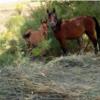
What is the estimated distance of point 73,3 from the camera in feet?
31.7

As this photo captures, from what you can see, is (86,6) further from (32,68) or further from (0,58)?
(32,68)

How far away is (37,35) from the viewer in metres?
9.46

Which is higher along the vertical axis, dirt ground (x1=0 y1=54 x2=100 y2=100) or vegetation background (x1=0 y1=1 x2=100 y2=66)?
dirt ground (x1=0 y1=54 x2=100 y2=100)

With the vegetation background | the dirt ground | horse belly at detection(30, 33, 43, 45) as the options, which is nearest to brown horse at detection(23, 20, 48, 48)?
horse belly at detection(30, 33, 43, 45)

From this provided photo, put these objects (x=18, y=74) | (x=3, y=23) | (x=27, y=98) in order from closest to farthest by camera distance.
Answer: (x=27, y=98) < (x=18, y=74) < (x=3, y=23)

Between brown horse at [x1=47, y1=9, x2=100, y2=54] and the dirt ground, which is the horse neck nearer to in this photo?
brown horse at [x1=47, y1=9, x2=100, y2=54]

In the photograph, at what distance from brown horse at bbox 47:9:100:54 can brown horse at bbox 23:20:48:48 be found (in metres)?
0.59

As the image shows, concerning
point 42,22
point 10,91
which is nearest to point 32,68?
point 10,91

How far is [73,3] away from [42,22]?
2.78 ft

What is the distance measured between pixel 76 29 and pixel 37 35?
105cm

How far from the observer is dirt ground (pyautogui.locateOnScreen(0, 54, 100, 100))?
416 centimetres

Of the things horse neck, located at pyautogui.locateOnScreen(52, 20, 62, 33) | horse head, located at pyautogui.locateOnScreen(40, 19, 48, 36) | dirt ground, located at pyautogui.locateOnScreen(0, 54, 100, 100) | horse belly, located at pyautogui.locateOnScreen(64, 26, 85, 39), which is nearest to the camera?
dirt ground, located at pyautogui.locateOnScreen(0, 54, 100, 100)

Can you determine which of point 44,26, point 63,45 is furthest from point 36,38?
point 63,45

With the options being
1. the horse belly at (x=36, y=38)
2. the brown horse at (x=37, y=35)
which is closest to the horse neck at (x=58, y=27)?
the brown horse at (x=37, y=35)
